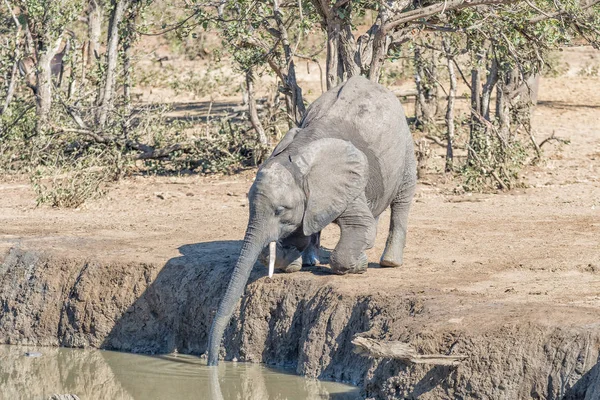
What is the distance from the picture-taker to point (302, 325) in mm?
8234

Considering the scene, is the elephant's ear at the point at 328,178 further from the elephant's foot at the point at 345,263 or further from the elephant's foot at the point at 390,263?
the elephant's foot at the point at 390,263

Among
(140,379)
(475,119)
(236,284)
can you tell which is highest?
(475,119)

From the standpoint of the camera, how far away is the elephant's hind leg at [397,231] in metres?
→ 9.13

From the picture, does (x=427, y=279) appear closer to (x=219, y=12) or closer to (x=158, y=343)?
(x=158, y=343)

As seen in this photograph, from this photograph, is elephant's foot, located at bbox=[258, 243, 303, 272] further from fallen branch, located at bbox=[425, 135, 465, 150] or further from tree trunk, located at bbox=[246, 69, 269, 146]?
fallen branch, located at bbox=[425, 135, 465, 150]

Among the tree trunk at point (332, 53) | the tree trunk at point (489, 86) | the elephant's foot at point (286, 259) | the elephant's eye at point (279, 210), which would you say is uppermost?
the tree trunk at point (332, 53)

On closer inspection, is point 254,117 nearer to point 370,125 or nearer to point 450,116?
point 450,116

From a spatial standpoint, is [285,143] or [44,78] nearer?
[285,143]

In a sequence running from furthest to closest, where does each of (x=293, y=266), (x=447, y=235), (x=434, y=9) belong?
(x=434, y=9)
(x=447, y=235)
(x=293, y=266)

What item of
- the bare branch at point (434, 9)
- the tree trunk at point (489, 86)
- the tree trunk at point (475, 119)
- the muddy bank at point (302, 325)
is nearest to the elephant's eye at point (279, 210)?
the muddy bank at point (302, 325)

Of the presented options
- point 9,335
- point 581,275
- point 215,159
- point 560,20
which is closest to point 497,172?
point 560,20

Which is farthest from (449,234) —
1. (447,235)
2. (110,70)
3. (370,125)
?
(110,70)

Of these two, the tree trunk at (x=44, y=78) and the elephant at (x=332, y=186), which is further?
the tree trunk at (x=44, y=78)

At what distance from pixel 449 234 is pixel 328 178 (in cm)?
276
